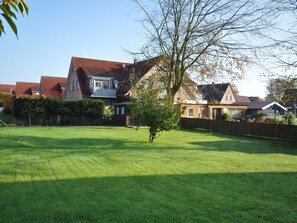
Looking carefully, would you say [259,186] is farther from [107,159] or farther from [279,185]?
[107,159]

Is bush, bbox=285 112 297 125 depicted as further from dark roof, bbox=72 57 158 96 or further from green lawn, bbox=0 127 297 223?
green lawn, bbox=0 127 297 223

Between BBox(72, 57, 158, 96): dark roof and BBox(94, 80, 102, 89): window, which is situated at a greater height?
BBox(72, 57, 158, 96): dark roof

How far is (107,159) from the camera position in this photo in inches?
426

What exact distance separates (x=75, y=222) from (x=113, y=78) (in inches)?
1348

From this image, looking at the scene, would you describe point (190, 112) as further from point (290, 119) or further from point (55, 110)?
point (55, 110)

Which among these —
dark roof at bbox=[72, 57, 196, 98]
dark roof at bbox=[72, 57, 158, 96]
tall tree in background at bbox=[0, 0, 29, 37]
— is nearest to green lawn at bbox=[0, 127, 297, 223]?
tall tree in background at bbox=[0, 0, 29, 37]

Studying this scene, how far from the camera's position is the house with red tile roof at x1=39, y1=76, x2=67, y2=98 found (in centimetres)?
4906

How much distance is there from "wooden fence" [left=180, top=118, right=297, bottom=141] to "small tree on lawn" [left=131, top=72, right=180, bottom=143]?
30.3 ft

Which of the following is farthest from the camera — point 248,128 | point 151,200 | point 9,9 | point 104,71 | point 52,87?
point 52,87

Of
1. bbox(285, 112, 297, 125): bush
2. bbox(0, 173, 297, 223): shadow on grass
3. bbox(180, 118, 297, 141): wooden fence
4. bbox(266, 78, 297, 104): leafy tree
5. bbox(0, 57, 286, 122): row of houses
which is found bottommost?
bbox(0, 173, 297, 223): shadow on grass

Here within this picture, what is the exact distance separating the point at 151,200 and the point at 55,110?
25749 millimetres

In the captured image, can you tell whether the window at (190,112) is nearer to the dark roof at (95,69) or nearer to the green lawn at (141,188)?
the dark roof at (95,69)

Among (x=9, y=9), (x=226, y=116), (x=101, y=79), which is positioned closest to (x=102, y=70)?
(x=101, y=79)

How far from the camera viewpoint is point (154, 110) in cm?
1673
